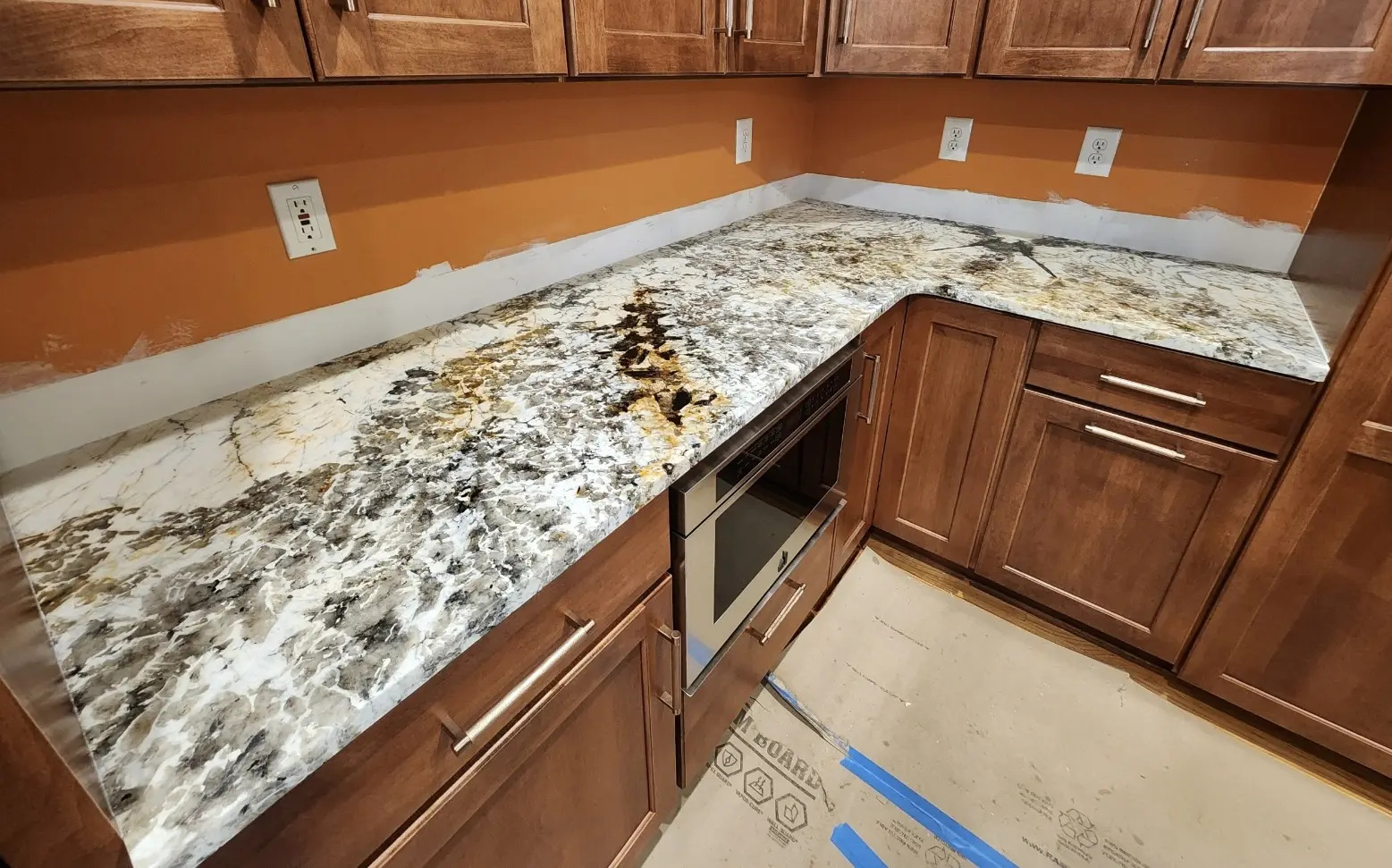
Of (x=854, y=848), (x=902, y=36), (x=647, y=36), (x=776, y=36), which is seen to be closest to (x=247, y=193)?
(x=647, y=36)

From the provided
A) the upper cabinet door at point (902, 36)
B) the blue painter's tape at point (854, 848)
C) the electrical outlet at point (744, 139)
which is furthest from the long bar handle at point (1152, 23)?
the blue painter's tape at point (854, 848)

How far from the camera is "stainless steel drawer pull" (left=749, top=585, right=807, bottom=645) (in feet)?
4.50

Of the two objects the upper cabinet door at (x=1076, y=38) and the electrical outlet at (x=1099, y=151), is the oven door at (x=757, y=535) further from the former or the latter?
the electrical outlet at (x=1099, y=151)

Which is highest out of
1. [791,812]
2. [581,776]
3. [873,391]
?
[873,391]

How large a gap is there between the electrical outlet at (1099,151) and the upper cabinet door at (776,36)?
0.78 metres

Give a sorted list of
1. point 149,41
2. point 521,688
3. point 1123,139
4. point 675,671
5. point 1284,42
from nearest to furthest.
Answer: point 149,41 < point 521,688 < point 675,671 < point 1284,42 < point 1123,139

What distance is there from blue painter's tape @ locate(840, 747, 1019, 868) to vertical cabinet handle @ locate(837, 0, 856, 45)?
5.67 ft

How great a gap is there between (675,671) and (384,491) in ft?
1.81

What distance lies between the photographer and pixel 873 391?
155 centimetres

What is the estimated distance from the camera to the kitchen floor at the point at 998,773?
4.25ft

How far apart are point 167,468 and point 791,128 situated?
1.93 metres

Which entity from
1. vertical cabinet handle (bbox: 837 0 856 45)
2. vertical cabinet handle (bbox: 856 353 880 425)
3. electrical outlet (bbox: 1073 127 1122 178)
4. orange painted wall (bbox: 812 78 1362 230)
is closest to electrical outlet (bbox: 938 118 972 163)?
orange painted wall (bbox: 812 78 1362 230)

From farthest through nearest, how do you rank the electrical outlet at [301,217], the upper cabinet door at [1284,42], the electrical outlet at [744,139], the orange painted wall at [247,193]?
the electrical outlet at [744,139], the upper cabinet door at [1284,42], the electrical outlet at [301,217], the orange painted wall at [247,193]

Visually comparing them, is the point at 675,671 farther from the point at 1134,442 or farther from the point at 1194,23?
the point at 1194,23
